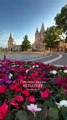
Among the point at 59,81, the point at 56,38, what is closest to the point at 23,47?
the point at 56,38

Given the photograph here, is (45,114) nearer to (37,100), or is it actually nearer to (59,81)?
(37,100)

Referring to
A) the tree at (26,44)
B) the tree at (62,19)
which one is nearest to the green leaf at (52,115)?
the tree at (62,19)

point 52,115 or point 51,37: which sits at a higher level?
point 52,115

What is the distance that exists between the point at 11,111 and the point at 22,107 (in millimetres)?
134

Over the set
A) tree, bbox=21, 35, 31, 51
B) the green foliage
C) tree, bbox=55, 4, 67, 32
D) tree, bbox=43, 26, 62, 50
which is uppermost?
tree, bbox=55, 4, 67, 32

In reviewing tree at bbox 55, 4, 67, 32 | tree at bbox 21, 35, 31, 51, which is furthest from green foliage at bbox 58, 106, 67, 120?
tree at bbox 21, 35, 31, 51

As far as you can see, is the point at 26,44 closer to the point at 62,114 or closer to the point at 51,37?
the point at 51,37

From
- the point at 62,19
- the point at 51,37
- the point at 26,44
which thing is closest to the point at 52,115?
the point at 62,19

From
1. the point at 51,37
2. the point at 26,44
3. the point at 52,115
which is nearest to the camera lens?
the point at 52,115

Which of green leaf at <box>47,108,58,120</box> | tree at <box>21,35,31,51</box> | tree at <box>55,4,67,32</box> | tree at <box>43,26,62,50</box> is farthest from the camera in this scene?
tree at <box>21,35,31,51</box>

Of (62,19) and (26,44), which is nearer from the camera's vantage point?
(62,19)

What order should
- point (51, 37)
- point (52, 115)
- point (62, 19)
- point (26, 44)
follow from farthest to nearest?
point (26, 44)
point (51, 37)
point (62, 19)
point (52, 115)

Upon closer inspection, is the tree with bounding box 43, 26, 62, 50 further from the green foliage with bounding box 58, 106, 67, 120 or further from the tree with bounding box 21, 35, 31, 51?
the green foliage with bounding box 58, 106, 67, 120

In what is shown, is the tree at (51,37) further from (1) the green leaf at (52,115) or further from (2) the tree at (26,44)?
(1) the green leaf at (52,115)
